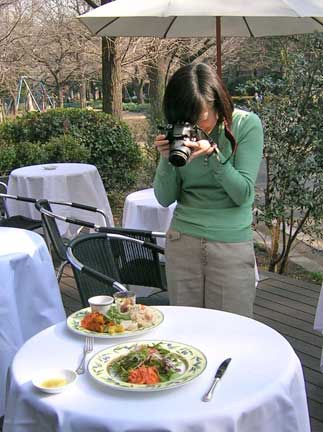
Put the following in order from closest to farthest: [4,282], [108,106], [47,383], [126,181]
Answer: [47,383], [4,282], [126,181], [108,106]

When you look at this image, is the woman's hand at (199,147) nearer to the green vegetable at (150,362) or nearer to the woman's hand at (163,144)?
the woman's hand at (163,144)

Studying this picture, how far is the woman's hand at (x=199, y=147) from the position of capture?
6.55ft

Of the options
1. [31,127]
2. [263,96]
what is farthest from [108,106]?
[263,96]

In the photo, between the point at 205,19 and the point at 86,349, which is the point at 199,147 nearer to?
the point at 86,349

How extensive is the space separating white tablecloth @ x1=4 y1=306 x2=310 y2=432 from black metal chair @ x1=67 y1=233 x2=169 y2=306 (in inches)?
28.1

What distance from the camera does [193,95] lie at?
83.2 inches

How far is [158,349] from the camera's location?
1.72 meters

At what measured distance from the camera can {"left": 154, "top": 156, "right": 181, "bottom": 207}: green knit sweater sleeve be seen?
229 cm

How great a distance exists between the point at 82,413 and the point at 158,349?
360mm

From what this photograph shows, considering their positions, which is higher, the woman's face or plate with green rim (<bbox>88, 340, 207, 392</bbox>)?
the woman's face

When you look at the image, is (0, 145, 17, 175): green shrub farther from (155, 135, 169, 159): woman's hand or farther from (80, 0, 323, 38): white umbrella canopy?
(155, 135, 169, 159): woman's hand

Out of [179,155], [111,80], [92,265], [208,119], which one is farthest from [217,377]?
[111,80]

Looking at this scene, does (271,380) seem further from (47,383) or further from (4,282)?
(4,282)

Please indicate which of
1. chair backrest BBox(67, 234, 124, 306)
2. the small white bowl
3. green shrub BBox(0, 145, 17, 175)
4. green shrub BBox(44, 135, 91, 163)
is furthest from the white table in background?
green shrub BBox(0, 145, 17, 175)
